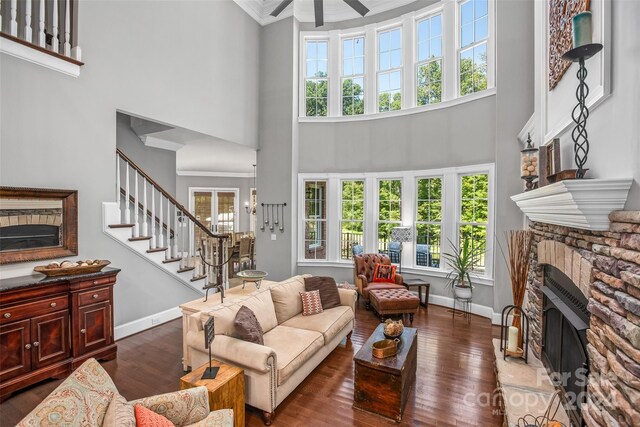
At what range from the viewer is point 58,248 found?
11.4ft

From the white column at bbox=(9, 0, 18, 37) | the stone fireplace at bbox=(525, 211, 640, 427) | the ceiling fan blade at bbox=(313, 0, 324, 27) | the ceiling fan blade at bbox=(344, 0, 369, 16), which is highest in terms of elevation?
the ceiling fan blade at bbox=(313, 0, 324, 27)

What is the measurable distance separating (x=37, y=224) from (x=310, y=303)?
317cm

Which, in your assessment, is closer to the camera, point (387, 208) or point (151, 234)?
point (151, 234)

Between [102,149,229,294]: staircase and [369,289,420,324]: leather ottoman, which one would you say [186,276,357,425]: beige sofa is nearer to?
[102,149,229,294]: staircase

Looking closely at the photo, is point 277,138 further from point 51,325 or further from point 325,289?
point 51,325

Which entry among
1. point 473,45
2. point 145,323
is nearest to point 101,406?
point 145,323

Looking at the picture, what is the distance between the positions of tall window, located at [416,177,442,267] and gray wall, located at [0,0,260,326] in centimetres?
390

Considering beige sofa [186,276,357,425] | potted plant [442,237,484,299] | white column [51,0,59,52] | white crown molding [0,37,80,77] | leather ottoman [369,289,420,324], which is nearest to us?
beige sofa [186,276,357,425]

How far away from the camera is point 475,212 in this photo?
5.38 metres

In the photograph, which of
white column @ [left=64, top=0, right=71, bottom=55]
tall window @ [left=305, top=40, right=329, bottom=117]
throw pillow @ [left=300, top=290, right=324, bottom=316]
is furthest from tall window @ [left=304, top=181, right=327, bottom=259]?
white column @ [left=64, top=0, right=71, bottom=55]

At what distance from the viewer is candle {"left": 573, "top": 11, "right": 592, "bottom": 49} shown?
161cm

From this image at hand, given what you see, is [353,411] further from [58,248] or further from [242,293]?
[58,248]

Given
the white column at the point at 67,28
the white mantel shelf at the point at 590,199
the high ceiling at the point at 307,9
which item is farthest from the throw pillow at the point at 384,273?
the white column at the point at 67,28

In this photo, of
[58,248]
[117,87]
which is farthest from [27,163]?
[117,87]
